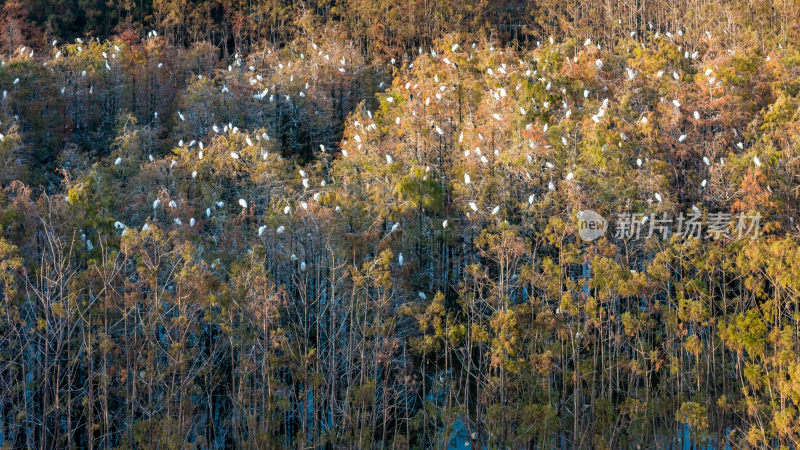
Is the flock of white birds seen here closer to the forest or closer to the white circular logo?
the forest

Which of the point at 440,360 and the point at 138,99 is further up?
the point at 138,99

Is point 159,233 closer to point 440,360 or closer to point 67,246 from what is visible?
point 67,246

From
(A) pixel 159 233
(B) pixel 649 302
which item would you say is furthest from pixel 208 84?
(B) pixel 649 302

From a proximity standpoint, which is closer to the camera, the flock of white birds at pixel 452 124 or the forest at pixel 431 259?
the forest at pixel 431 259

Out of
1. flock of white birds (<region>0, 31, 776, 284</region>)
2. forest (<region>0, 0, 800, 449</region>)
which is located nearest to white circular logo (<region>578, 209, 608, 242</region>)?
forest (<region>0, 0, 800, 449</region>)

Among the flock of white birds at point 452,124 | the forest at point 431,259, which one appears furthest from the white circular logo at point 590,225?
the flock of white birds at point 452,124

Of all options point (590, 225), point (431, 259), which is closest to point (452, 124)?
point (431, 259)

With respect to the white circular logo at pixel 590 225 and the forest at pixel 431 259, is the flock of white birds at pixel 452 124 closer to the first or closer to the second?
the forest at pixel 431 259
